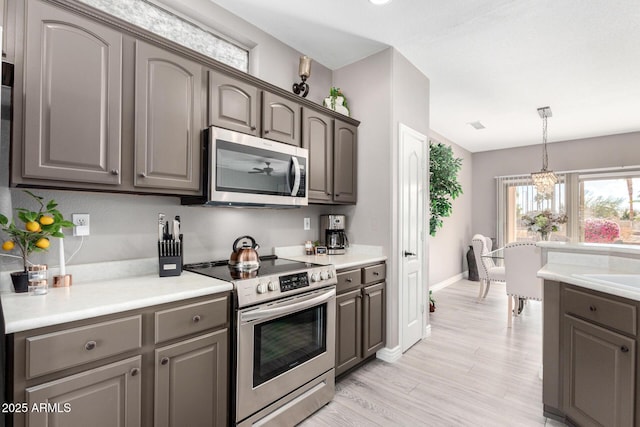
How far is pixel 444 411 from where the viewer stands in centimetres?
215

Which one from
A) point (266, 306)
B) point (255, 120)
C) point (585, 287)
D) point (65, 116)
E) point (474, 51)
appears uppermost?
point (474, 51)

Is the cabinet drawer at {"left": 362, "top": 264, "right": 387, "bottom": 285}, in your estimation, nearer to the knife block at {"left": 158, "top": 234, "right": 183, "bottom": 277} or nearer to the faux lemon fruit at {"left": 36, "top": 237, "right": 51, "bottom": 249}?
Result: the knife block at {"left": 158, "top": 234, "right": 183, "bottom": 277}

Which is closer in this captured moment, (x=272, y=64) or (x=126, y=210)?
(x=126, y=210)

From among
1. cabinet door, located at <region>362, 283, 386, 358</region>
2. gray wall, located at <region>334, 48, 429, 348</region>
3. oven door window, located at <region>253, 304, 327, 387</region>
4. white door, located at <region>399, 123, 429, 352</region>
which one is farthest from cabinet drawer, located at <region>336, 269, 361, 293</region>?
white door, located at <region>399, 123, 429, 352</region>

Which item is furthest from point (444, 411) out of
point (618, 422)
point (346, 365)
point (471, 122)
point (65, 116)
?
point (471, 122)

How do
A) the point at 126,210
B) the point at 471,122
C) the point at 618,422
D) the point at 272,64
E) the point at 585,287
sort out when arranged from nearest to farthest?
the point at 618,422, the point at 585,287, the point at 126,210, the point at 272,64, the point at 471,122

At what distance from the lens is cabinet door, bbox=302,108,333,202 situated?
2693 millimetres

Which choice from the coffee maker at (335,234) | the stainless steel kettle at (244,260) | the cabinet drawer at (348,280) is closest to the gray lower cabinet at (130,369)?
the stainless steel kettle at (244,260)

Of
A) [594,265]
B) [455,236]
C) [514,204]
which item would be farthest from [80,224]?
[514,204]

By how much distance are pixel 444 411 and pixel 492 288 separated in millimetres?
4316

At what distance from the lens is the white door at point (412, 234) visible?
3.02 meters

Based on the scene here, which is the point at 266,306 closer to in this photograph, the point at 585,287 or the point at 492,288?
the point at 585,287

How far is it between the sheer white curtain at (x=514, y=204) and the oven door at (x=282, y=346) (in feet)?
18.6

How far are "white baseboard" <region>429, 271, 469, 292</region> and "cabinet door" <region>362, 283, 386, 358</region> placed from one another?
2.82 m
